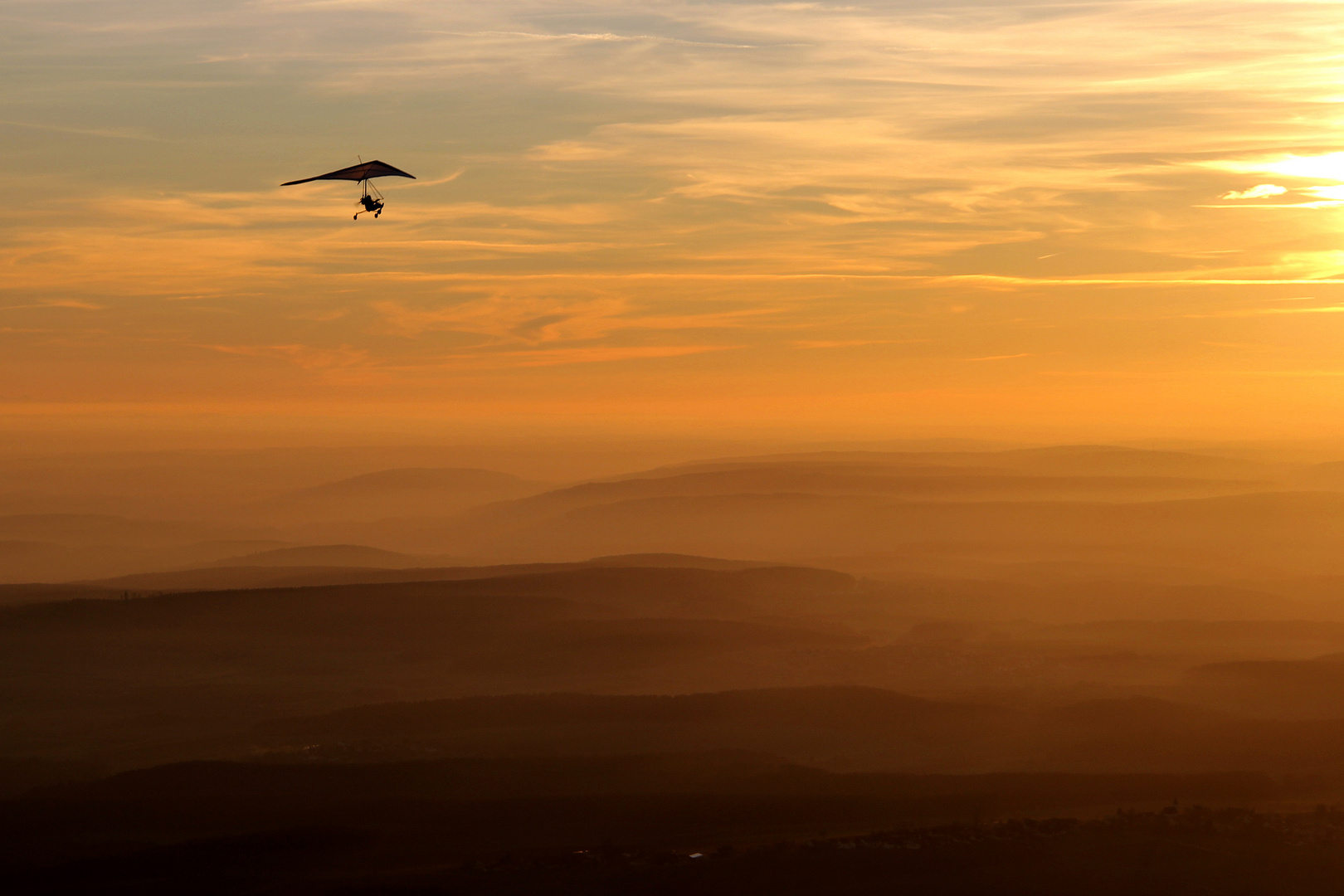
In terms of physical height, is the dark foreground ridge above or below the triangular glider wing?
below

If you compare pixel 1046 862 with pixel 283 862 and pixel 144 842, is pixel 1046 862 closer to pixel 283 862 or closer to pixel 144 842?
pixel 283 862

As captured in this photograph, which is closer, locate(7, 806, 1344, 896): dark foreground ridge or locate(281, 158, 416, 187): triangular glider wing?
locate(281, 158, 416, 187): triangular glider wing

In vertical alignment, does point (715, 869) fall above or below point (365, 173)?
below

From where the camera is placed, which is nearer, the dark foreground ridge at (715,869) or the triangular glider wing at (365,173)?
the triangular glider wing at (365,173)

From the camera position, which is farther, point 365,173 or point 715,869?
point 715,869

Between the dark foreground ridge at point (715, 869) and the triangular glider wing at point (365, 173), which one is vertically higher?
the triangular glider wing at point (365, 173)

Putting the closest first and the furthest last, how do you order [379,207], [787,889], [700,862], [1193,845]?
[379,207]
[787,889]
[700,862]
[1193,845]

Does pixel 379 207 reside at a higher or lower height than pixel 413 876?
higher

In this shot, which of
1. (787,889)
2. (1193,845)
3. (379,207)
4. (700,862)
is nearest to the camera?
(379,207)

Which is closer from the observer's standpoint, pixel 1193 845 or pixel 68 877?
pixel 68 877

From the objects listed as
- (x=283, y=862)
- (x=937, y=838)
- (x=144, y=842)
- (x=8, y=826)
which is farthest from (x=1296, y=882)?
(x=8, y=826)
